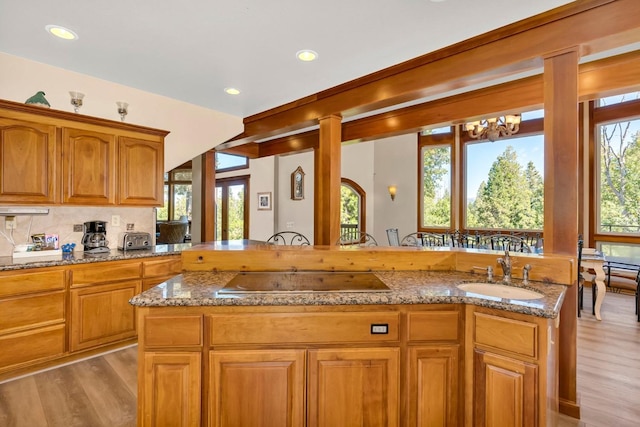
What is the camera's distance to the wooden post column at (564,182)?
2.02 m

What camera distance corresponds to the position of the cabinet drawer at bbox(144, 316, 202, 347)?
158 centimetres

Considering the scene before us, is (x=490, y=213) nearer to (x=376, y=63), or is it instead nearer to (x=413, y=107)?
(x=413, y=107)

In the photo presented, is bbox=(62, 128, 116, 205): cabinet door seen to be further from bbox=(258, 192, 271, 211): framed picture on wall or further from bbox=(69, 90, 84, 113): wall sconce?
bbox=(258, 192, 271, 211): framed picture on wall

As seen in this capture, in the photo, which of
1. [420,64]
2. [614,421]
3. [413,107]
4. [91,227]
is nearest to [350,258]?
[420,64]

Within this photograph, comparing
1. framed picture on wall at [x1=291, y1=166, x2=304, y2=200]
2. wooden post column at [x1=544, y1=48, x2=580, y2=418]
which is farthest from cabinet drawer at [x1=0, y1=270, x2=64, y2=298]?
framed picture on wall at [x1=291, y1=166, x2=304, y2=200]

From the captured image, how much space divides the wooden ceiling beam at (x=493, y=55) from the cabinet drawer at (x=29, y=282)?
9.29 ft

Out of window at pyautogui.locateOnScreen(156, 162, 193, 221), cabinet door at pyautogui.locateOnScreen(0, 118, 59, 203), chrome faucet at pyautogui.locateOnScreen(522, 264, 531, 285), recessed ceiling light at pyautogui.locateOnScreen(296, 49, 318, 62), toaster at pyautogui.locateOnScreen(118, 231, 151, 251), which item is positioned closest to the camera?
chrome faucet at pyautogui.locateOnScreen(522, 264, 531, 285)

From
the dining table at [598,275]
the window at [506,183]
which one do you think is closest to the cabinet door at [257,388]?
the dining table at [598,275]

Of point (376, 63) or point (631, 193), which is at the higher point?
point (376, 63)

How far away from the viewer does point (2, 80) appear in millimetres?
2840

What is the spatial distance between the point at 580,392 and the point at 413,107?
3.13 m

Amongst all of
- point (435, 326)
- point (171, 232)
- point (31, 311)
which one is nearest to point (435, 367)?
point (435, 326)

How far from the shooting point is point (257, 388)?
1.61 meters

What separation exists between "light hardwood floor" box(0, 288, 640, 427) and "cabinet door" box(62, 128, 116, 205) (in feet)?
4.86
